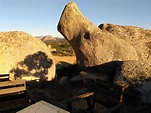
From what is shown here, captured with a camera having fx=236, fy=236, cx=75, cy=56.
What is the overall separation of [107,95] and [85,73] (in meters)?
6.05

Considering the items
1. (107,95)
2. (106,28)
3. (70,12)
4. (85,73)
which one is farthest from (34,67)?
(107,95)

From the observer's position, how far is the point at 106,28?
16.0 metres

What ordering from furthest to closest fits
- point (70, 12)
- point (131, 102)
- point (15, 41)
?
point (70, 12)
point (15, 41)
point (131, 102)

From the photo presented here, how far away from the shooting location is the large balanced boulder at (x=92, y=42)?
44.4ft

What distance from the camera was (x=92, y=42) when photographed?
1369 centimetres

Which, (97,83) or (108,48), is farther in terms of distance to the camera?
(108,48)

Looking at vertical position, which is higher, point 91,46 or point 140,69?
point 91,46

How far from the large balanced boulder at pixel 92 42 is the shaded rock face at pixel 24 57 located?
1.90 m

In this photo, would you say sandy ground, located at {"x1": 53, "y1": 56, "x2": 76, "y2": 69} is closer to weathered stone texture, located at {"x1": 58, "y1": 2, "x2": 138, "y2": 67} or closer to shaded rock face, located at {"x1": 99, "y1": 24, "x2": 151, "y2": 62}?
weathered stone texture, located at {"x1": 58, "y1": 2, "x2": 138, "y2": 67}

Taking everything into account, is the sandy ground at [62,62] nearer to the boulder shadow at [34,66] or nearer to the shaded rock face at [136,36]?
the boulder shadow at [34,66]

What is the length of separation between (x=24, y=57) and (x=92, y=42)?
158 inches

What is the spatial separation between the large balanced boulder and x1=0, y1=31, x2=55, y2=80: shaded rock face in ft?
6.23

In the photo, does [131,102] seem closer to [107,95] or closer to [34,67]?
[107,95]

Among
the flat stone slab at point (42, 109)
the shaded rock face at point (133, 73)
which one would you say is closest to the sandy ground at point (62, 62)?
the shaded rock face at point (133, 73)
